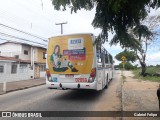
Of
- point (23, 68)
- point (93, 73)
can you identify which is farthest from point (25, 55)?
point (93, 73)

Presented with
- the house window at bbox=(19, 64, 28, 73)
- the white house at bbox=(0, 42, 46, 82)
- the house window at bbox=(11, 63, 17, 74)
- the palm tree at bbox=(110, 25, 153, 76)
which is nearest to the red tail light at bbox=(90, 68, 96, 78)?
the palm tree at bbox=(110, 25, 153, 76)

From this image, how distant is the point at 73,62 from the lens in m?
11.2

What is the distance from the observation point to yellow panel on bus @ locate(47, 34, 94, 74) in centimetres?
1099

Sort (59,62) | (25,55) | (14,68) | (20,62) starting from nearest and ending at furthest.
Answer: (59,62), (14,68), (20,62), (25,55)

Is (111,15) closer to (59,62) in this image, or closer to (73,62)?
(73,62)

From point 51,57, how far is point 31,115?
422 centimetres

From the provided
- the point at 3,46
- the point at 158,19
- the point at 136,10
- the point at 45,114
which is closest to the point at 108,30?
the point at 136,10

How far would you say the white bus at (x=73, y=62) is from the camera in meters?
10.9

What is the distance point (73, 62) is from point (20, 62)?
21098 mm

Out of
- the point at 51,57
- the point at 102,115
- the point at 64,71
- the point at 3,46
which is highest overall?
the point at 3,46

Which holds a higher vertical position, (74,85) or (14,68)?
(14,68)

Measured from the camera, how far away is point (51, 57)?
461 inches

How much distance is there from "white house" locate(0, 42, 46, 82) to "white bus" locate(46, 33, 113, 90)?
16508mm

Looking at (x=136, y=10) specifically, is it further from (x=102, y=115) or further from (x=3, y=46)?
(x=3, y=46)
